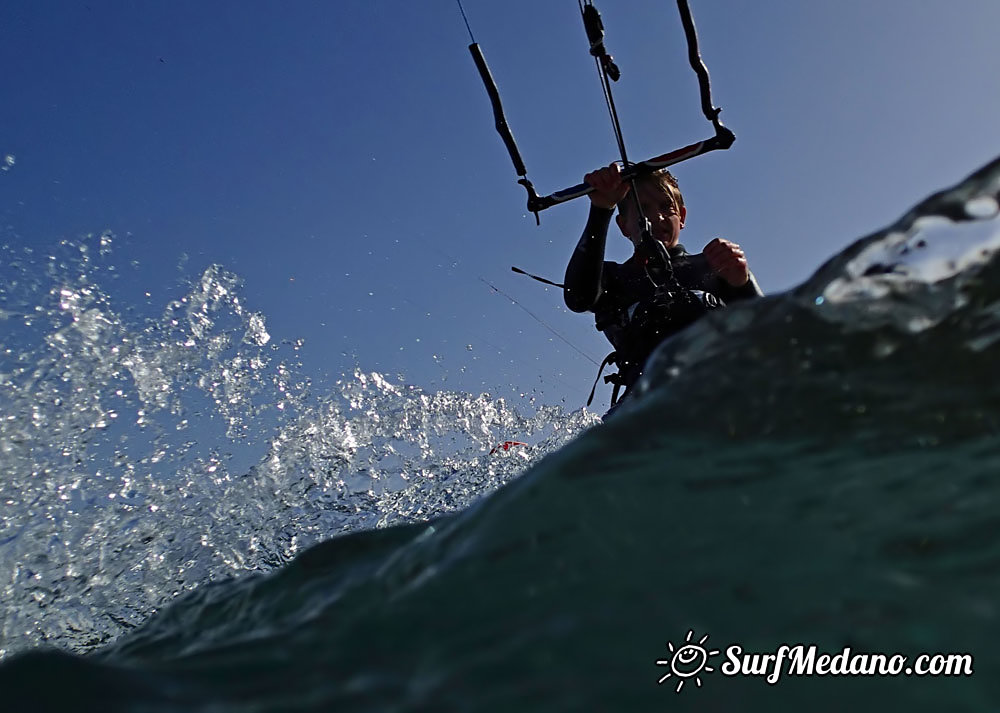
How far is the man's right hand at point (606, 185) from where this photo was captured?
3973 millimetres

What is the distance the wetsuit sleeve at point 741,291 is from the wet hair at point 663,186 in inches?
38.8

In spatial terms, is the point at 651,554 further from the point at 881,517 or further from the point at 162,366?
the point at 162,366

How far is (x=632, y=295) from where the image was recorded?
14.7 ft

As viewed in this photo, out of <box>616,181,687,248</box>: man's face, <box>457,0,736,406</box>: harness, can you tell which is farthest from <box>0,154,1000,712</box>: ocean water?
<box>616,181,687,248</box>: man's face

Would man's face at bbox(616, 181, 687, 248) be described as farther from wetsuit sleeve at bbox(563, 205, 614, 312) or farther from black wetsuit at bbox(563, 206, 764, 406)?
wetsuit sleeve at bbox(563, 205, 614, 312)

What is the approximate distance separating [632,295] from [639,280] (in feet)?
0.34

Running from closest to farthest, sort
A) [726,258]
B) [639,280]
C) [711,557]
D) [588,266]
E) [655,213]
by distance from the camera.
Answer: [711,557]
[726,258]
[588,266]
[639,280]
[655,213]

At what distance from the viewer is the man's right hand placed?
13.0 feet

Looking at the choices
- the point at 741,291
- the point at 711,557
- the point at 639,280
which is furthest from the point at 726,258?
the point at 711,557

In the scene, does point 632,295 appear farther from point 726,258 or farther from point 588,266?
point 726,258

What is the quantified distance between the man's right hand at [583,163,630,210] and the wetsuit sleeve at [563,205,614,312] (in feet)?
0.21

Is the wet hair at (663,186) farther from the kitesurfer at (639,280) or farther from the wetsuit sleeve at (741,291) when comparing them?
the wetsuit sleeve at (741,291)

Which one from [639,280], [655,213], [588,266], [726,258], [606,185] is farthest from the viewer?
[655,213]

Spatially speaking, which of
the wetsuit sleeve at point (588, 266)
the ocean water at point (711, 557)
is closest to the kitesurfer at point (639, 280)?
the wetsuit sleeve at point (588, 266)
